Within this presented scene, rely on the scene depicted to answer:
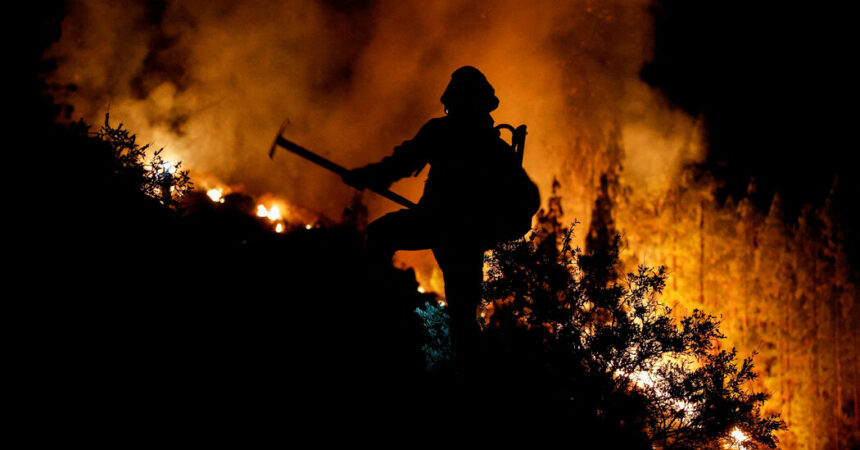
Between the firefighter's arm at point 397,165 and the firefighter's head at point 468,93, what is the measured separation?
41 centimetres

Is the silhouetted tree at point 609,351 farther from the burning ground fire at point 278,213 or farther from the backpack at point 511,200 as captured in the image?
the burning ground fire at point 278,213

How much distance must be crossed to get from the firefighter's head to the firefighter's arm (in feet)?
1.33

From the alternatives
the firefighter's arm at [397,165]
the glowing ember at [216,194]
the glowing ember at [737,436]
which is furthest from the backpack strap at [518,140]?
the glowing ember at [216,194]

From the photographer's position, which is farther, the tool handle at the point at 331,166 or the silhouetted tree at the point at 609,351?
the silhouetted tree at the point at 609,351

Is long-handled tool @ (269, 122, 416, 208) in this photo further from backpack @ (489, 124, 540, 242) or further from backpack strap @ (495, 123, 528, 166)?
backpack strap @ (495, 123, 528, 166)

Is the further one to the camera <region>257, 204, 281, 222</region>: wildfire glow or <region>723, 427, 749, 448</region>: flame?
<region>257, 204, 281, 222</region>: wildfire glow

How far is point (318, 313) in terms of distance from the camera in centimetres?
599

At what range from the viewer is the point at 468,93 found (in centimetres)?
446

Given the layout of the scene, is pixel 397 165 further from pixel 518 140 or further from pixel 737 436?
pixel 737 436

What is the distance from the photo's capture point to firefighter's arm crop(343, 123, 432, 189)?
446cm

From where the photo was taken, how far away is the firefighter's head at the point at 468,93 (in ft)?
14.7

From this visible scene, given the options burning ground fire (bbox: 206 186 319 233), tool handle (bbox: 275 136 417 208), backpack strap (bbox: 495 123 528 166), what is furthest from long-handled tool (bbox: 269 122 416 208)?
burning ground fire (bbox: 206 186 319 233)

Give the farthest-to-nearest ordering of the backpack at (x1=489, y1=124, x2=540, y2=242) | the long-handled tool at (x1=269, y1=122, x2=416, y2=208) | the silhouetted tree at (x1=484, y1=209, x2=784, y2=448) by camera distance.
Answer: the silhouetted tree at (x1=484, y1=209, x2=784, y2=448) < the long-handled tool at (x1=269, y1=122, x2=416, y2=208) < the backpack at (x1=489, y1=124, x2=540, y2=242)

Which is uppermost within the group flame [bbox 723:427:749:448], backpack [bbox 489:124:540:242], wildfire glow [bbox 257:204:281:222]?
wildfire glow [bbox 257:204:281:222]
